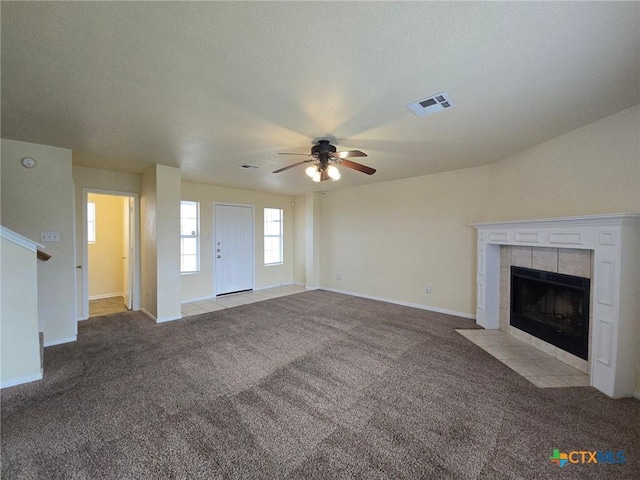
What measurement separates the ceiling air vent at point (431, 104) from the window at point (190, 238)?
4.68 m

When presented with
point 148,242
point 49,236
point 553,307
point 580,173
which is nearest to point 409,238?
point 553,307

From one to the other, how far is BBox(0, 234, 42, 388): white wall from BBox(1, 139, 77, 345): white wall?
3.15 feet

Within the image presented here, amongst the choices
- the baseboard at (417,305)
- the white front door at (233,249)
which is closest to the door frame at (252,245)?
the white front door at (233,249)

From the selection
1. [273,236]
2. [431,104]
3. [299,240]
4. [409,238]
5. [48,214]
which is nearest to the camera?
[431,104]

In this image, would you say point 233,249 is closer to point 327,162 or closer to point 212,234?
point 212,234

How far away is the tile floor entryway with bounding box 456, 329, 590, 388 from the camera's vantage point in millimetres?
2412

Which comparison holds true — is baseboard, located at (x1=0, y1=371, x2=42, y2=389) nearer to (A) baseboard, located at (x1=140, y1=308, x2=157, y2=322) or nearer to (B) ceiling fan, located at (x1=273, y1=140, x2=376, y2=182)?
(A) baseboard, located at (x1=140, y1=308, x2=157, y2=322)

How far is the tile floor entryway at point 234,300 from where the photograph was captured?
479 cm

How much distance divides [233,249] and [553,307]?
18.6ft

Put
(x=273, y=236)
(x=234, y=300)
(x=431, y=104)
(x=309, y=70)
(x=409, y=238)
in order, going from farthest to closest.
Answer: (x=273, y=236) < (x=234, y=300) < (x=409, y=238) < (x=431, y=104) < (x=309, y=70)

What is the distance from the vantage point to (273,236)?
6.94 m

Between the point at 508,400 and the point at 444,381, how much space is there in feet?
Result: 1.58

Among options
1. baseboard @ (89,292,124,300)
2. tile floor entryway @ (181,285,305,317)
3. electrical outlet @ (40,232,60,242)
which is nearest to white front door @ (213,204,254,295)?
tile floor entryway @ (181,285,305,317)

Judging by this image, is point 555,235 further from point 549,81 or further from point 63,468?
point 63,468
